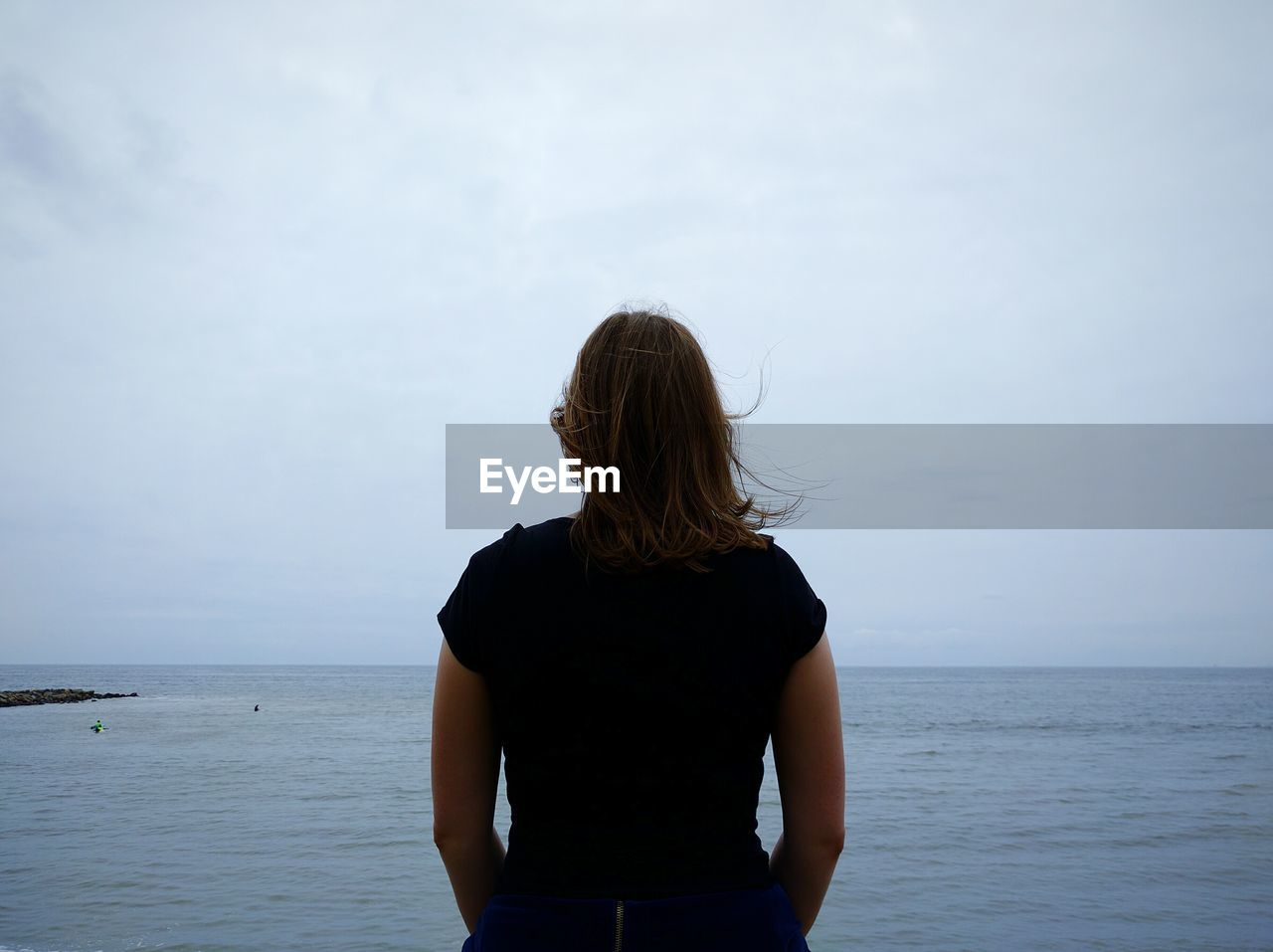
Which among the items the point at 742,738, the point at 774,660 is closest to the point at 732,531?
the point at 774,660

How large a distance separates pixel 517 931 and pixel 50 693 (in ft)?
216

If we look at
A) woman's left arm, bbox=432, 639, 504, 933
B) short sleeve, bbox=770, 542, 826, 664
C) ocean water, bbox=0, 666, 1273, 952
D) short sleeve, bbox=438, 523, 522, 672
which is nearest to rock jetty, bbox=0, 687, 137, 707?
ocean water, bbox=0, 666, 1273, 952

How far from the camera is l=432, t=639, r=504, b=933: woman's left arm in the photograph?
1.37 metres

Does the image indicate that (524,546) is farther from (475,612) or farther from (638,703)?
(638,703)

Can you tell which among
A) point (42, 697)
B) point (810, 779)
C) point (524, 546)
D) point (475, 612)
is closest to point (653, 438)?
point (524, 546)

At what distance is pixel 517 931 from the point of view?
1238mm

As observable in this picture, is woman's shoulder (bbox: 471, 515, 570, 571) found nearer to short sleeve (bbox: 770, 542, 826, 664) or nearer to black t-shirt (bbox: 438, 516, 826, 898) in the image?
black t-shirt (bbox: 438, 516, 826, 898)

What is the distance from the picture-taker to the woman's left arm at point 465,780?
1.37 m

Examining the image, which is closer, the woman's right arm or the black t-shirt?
the black t-shirt

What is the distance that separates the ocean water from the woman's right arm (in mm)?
7959

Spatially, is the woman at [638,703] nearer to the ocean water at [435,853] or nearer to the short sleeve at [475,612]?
the short sleeve at [475,612]

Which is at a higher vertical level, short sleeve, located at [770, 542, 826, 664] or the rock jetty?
short sleeve, located at [770, 542, 826, 664]

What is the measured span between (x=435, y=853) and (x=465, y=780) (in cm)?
1189

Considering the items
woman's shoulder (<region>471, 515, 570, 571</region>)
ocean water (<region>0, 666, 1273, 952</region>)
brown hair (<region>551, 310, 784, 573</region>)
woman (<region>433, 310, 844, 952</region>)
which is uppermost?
brown hair (<region>551, 310, 784, 573</region>)
